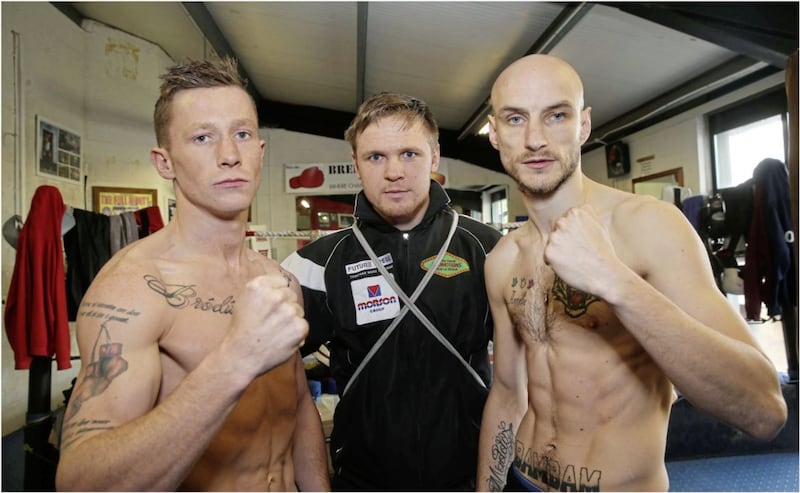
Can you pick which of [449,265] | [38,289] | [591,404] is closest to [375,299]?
[449,265]

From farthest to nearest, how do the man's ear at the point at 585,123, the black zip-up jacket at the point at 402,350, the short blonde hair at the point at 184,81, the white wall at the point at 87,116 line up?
the white wall at the point at 87,116 → the black zip-up jacket at the point at 402,350 → the man's ear at the point at 585,123 → the short blonde hair at the point at 184,81

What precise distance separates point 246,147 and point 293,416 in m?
0.91

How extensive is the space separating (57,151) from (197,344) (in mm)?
4430

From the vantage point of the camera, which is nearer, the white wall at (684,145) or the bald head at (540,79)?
the bald head at (540,79)

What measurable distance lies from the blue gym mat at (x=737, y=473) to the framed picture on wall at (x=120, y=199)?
5757 millimetres

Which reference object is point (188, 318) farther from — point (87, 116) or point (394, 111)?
point (87, 116)

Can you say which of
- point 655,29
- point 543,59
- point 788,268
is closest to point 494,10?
point 655,29

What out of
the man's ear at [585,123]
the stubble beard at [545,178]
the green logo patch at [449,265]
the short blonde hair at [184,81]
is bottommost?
the green logo patch at [449,265]

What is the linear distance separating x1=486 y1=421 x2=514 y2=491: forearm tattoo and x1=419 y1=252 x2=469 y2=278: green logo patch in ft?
1.98

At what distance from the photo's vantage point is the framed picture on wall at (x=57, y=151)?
13.7 ft

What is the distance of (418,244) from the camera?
187cm

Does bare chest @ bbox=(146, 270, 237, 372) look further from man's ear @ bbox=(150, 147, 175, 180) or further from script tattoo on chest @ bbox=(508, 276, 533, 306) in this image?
script tattoo on chest @ bbox=(508, 276, 533, 306)

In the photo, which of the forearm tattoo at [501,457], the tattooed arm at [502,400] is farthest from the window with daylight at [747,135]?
the forearm tattoo at [501,457]

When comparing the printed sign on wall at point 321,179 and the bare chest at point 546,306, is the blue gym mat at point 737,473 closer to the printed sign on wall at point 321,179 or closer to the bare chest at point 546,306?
the bare chest at point 546,306
